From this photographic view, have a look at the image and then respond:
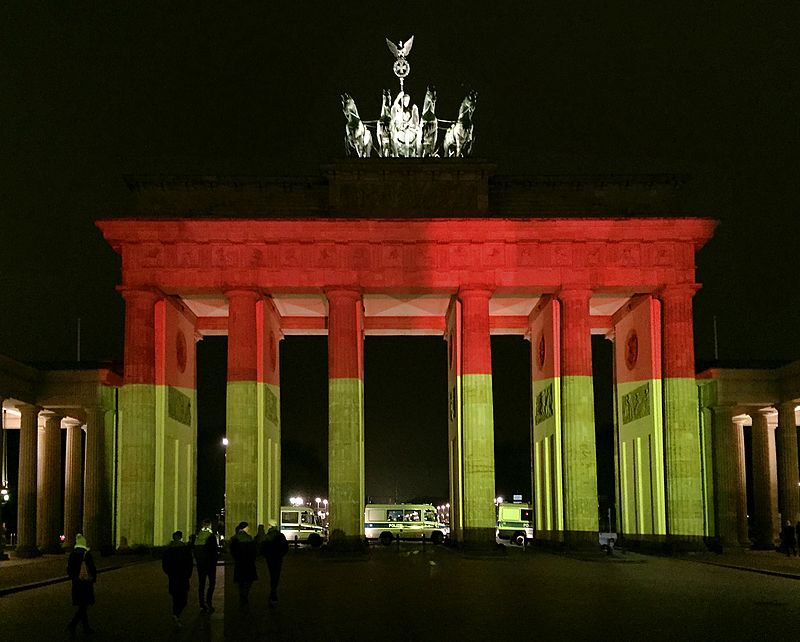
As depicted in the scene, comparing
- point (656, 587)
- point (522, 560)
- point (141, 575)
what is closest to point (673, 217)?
point (522, 560)

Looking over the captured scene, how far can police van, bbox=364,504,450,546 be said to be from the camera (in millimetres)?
64688

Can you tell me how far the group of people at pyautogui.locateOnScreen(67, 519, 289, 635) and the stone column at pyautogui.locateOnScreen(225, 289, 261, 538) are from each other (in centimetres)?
2054

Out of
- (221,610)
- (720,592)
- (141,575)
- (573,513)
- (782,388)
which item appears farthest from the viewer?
(782,388)

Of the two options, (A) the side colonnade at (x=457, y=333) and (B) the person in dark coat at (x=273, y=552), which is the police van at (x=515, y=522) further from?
(B) the person in dark coat at (x=273, y=552)

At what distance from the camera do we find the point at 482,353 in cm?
4881

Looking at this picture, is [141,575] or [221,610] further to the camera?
[141,575]

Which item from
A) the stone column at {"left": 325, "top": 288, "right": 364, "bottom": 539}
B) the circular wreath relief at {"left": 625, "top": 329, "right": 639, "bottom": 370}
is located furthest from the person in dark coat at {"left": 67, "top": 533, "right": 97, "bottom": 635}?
the circular wreath relief at {"left": 625, "top": 329, "right": 639, "bottom": 370}

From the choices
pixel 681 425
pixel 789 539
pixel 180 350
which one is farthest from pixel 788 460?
pixel 180 350

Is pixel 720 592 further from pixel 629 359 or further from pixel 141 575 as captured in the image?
pixel 629 359

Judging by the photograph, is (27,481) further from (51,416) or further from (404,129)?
(404,129)

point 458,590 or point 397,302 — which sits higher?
point 397,302

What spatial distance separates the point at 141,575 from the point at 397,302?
A: 23.3m

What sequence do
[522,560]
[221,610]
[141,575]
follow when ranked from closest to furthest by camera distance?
1. [221,610]
2. [141,575]
3. [522,560]

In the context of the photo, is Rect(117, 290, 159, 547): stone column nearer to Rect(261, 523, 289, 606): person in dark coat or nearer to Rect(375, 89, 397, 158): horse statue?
Rect(375, 89, 397, 158): horse statue
